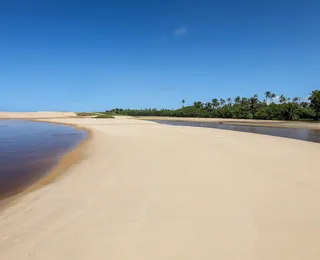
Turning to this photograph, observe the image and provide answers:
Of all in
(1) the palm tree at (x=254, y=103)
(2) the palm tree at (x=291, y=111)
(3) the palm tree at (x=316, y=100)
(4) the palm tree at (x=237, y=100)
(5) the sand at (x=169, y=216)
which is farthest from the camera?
(4) the palm tree at (x=237, y=100)

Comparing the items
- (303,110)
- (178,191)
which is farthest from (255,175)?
(303,110)

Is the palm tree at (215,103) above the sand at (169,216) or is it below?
above

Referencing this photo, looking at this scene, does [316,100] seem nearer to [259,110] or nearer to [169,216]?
[259,110]

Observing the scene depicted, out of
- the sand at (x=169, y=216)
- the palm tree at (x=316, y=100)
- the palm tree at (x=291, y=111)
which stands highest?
the palm tree at (x=316, y=100)

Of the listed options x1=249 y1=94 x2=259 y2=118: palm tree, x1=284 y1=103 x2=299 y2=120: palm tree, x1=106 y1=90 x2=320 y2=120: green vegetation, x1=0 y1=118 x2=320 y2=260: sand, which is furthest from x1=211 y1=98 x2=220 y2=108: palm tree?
x1=0 y1=118 x2=320 y2=260: sand

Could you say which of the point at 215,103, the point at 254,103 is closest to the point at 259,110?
the point at 254,103

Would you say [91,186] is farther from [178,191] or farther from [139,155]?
[139,155]

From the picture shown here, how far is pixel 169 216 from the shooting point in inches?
193

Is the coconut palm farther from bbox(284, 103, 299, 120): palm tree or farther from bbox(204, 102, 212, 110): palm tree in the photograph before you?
bbox(284, 103, 299, 120): palm tree

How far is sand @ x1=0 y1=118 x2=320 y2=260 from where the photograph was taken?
12.3 ft

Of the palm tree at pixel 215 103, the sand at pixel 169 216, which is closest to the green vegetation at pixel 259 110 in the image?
the palm tree at pixel 215 103

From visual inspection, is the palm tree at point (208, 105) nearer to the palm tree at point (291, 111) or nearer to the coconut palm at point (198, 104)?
the coconut palm at point (198, 104)

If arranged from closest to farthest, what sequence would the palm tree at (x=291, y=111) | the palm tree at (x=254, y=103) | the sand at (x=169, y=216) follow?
the sand at (x=169, y=216) → the palm tree at (x=291, y=111) → the palm tree at (x=254, y=103)

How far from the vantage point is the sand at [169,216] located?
3.73 m
